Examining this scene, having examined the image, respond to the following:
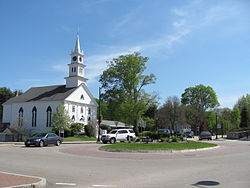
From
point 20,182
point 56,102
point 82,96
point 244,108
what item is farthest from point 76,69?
point 20,182

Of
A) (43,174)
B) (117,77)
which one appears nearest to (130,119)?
(117,77)

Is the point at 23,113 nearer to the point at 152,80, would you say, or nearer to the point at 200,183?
the point at 152,80

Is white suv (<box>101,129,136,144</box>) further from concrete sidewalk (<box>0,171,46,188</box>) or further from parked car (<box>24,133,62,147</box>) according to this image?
concrete sidewalk (<box>0,171,46,188</box>)

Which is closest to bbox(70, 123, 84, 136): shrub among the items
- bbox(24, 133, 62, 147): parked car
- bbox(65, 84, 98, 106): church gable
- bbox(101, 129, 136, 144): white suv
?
bbox(65, 84, 98, 106): church gable

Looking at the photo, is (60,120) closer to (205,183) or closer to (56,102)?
(56,102)

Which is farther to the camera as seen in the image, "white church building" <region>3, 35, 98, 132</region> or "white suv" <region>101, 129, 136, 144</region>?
"white church building" <region>3, 35, 98, 132</region>

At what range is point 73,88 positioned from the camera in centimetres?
5725

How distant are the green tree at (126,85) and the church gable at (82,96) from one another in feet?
26.8

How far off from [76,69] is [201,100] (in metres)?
40.1

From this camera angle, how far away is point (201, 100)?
3078 inches

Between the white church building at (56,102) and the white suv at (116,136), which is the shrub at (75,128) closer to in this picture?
the white church building at (56,102)

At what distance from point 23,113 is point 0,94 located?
28.2 m

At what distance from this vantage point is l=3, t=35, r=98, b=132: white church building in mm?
54531

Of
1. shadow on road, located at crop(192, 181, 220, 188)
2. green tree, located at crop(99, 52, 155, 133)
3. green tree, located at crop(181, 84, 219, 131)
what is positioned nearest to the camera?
shadow on road, located at crop(192, 181, 220, 188)
